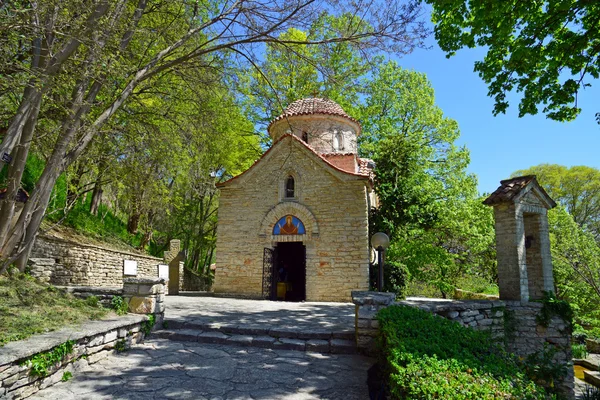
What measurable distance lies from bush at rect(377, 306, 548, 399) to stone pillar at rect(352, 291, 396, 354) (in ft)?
0.88

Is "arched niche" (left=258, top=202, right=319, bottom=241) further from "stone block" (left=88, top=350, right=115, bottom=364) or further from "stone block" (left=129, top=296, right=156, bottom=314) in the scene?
"stone block" (left=88, top=350, right=115, bottom=364)

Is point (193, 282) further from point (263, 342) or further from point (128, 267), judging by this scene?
point (263, 342)

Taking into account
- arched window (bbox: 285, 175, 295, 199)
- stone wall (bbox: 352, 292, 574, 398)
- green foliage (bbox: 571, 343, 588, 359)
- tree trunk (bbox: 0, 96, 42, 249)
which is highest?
arched window (bbox: 285, 175, 295, 199)

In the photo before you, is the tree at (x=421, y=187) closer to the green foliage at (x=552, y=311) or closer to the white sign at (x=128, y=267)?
the green foliage at (x=552, y=311)

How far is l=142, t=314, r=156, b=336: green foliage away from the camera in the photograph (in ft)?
17.8

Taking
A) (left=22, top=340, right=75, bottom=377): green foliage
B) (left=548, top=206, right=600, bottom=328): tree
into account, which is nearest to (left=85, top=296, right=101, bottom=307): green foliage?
(left=22, top=340, right=75, bottom=377): green foliage

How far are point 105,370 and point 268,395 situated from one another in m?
2.05

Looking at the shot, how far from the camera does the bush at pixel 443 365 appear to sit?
→ 271 cm

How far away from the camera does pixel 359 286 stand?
11102 mm

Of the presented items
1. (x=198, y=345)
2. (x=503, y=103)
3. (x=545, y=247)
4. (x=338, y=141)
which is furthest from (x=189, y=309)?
(x=338, y=141)

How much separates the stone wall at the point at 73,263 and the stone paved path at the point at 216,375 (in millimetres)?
6507

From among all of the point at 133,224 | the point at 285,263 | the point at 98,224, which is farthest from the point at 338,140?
the point at 133,224

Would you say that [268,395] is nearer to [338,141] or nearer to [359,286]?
[359,286]

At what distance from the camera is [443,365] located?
3178 mm
